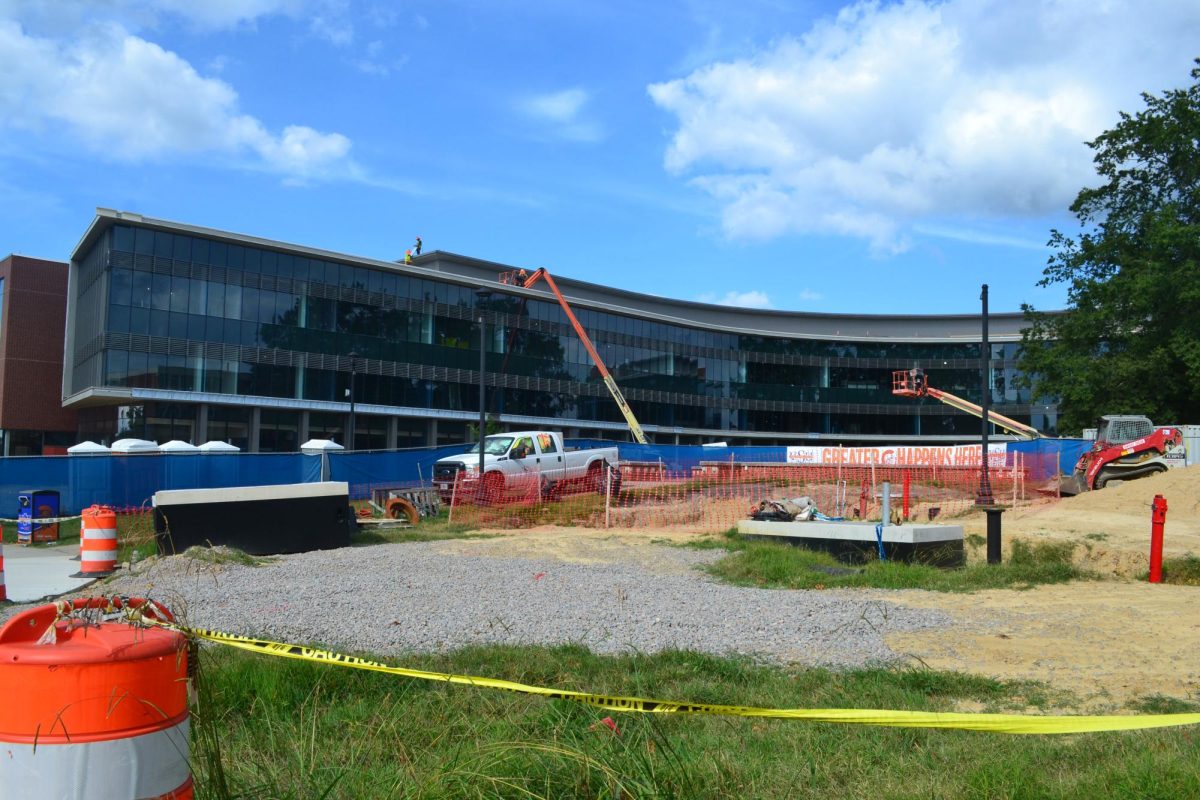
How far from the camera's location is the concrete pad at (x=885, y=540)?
15.1 metres

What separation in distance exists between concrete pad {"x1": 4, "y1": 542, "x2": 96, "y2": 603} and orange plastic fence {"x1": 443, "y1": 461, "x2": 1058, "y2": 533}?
9356mm

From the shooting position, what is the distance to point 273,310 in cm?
4575

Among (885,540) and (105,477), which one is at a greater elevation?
(105,477)

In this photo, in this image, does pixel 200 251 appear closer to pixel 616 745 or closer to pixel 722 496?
pixel 722 496

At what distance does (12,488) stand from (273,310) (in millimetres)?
21696

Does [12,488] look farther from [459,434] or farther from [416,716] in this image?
[459,434]

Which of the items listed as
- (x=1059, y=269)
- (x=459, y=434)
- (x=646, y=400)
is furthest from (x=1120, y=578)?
(x=646, y=400)

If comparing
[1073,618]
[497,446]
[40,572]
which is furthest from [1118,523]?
[40,572]

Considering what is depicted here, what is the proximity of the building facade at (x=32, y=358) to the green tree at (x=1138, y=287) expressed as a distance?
2088 inches

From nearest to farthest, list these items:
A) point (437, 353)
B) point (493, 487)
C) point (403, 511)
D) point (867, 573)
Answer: point (867, 573) → point (403, 511) → point (493, 487) → point (437, 353)

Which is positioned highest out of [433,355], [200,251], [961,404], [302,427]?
[200,251]

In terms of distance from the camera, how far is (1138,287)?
42.8 m

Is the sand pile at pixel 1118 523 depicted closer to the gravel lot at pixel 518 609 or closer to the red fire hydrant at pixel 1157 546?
the red fire hydrant at pixel 1157 546

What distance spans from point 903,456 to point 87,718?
4053cm
